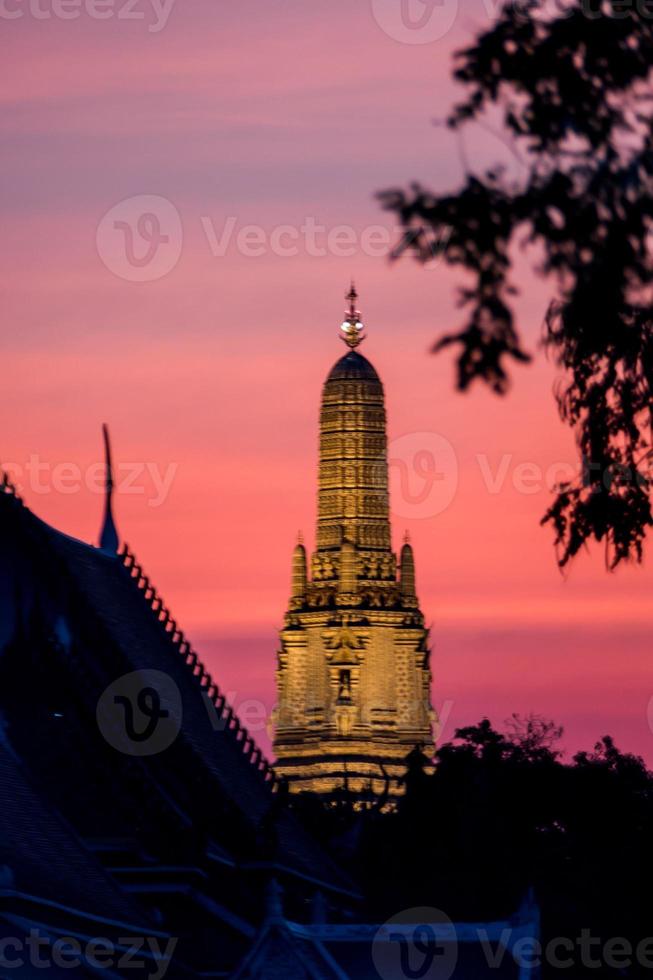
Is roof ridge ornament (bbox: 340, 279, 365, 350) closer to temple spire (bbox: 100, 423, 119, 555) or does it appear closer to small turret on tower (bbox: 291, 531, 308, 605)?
small turret on tower (bbox: 291, 531, 308, 605)

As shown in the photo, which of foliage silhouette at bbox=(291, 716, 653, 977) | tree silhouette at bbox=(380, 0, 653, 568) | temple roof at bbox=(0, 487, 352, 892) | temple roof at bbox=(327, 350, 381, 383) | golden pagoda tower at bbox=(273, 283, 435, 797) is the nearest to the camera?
tree silhouette at bbox=(380, 0, 653, 568)

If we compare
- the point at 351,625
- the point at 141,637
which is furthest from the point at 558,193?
the point at 351,625

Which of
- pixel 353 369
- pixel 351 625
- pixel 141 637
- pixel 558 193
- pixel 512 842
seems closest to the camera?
pixel 558 193

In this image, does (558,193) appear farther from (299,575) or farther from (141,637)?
(299,575)

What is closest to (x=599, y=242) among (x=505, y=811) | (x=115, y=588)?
(x=115, y=588)

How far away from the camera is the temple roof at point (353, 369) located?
573 ft

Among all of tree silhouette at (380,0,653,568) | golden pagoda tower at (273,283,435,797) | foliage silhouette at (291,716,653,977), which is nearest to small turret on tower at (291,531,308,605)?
golden pagoda tower at (273,283,435,797)

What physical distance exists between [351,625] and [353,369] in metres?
14.5

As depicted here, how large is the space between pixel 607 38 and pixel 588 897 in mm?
59968

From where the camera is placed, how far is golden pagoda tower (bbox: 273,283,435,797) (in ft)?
553

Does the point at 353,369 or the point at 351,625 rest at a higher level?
the point at 353,369

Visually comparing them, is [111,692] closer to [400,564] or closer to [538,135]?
[538,135]

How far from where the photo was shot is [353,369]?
175m

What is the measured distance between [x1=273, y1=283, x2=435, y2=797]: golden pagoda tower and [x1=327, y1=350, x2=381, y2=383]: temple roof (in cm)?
14
